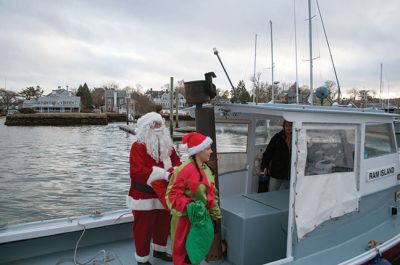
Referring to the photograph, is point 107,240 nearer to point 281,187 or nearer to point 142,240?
point 142,240

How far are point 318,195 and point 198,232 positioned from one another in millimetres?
1252

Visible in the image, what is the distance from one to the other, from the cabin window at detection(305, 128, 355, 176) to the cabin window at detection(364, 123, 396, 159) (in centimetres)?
30

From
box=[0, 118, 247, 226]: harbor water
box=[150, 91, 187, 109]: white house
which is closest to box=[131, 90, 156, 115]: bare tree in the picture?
box=[150, 91, 187, 109]: white house

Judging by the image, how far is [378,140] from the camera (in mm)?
3982

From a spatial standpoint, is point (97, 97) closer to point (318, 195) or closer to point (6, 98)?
point (6, 98)

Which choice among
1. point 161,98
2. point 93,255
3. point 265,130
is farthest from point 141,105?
point 93,255

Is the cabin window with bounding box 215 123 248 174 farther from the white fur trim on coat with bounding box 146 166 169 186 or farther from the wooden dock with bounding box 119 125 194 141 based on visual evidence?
the wooden dock with bounding box 119 125 194 141

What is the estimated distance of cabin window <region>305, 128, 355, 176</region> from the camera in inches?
121

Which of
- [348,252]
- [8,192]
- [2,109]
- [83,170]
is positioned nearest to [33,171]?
[83,170]

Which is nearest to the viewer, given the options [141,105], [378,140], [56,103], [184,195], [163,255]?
[184,195]

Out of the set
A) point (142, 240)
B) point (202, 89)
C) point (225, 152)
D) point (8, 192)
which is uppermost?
point (202, 89)

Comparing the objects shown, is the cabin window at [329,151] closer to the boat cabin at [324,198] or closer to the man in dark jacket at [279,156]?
the boat cabin at [324,198]

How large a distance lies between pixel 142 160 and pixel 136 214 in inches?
23.0

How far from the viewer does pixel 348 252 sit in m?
3.48
